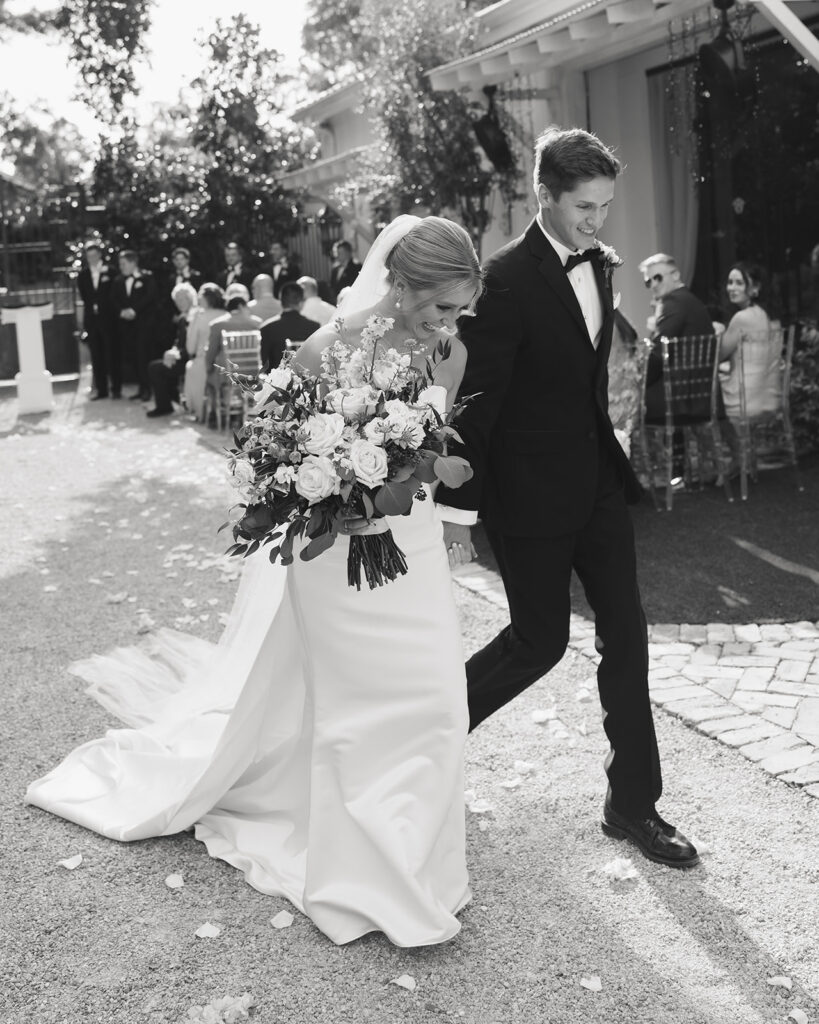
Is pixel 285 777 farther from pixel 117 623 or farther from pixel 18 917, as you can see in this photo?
pixel 117 623

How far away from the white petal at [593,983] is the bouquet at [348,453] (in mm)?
1180

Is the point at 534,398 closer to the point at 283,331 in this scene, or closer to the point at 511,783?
the point at 511,783

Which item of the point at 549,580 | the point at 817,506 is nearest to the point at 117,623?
the point at 549,580

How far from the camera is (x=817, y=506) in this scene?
883 cm

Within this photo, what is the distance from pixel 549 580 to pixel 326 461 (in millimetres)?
993

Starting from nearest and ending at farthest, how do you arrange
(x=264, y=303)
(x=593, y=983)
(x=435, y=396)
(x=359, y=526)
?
(x=593, y=983) → (x=359, y=526) → (x=435, y=396) → (x=264, y=303)

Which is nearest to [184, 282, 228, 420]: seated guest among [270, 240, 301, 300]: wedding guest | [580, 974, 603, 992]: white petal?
[270, 240, 301, 300]: wedding guest

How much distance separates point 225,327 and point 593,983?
11704 mm

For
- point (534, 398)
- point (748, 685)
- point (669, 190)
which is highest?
point (669, 190)

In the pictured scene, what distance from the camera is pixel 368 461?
333 cm

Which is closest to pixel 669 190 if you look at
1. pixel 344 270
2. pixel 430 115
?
pixel 430 115

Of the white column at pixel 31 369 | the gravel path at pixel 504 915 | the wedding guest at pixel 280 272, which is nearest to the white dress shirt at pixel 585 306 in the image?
the gravel path at pixel 504 915

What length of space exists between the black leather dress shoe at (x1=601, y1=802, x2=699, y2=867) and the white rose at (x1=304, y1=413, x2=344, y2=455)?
1.60 m

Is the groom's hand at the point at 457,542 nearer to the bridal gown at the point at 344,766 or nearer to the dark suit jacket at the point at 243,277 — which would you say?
the bridal gown at the point at 344,766
